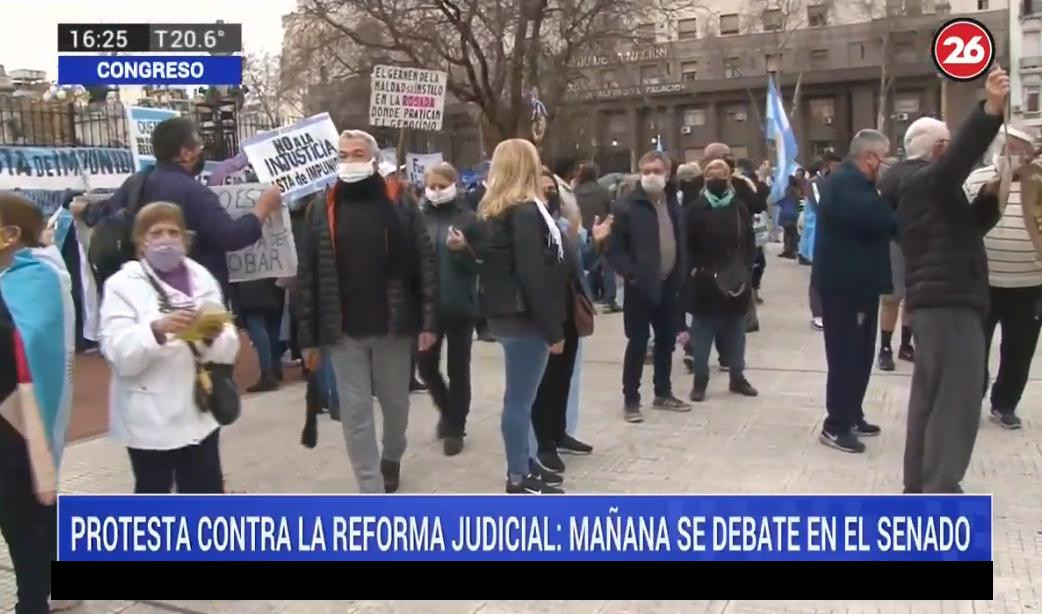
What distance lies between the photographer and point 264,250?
707cm

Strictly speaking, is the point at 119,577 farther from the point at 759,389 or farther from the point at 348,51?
the point at 348,51

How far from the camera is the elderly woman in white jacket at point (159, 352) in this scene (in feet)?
12.2

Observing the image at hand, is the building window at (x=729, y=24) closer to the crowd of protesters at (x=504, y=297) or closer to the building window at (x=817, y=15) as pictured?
the building window at (x=817, y=15)

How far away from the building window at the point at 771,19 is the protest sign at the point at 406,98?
2293 inches

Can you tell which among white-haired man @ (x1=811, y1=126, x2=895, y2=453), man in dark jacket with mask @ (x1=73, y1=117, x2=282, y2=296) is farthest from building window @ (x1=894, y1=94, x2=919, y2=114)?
man in dark jacket with mask @ (x1=73, y1=117, x2=282, y2=296)

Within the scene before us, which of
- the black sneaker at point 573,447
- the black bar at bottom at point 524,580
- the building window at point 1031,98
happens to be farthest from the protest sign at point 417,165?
the building window at point 1031,98

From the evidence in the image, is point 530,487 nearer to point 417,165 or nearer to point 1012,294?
point 1012,294

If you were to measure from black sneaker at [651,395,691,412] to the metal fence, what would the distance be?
5590 mm

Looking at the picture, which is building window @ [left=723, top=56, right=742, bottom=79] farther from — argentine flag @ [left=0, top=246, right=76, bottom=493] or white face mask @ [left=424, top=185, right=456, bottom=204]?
argentine flag @ [left=0, top=246, right=76, bottom=493]

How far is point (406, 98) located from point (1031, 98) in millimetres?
64956

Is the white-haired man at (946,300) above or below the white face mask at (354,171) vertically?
below

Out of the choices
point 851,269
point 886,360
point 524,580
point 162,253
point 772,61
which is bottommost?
point 524,580

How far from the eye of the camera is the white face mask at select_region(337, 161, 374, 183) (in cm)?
496

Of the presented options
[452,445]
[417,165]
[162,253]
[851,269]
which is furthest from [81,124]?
[851,269]
